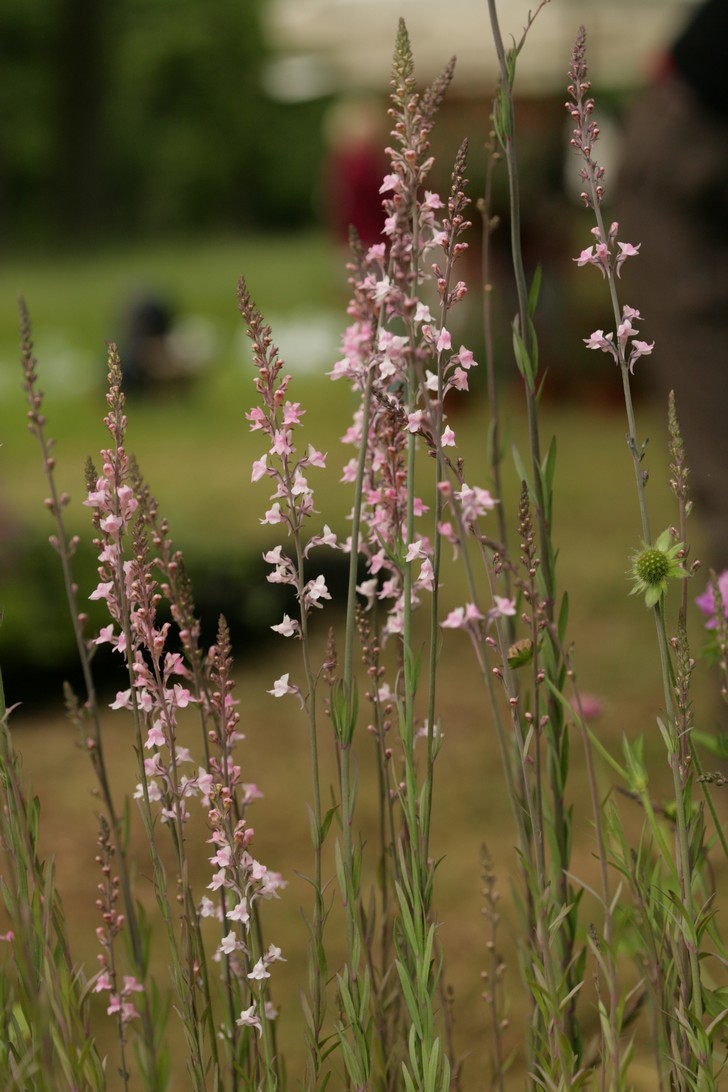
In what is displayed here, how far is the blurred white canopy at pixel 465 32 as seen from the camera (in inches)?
583

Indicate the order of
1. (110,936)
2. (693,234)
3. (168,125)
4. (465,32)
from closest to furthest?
(110,936)
(693,234)
(465,32)
(168,125)

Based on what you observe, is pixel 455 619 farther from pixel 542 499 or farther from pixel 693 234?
pixel 693 234

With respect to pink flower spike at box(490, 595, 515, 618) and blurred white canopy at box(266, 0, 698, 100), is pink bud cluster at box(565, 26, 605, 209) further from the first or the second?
blurred white canopy at box(266, 0, 698, 100)

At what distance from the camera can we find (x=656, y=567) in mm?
1535

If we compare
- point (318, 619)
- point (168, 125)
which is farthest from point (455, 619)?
point (168, 125)

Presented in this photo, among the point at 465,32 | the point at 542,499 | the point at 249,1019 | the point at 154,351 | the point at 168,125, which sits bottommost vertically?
the point at 249,1019

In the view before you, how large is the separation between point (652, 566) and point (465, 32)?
14443mm

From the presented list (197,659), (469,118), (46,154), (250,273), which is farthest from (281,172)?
(197,659)

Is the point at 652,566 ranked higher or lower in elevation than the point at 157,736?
higher

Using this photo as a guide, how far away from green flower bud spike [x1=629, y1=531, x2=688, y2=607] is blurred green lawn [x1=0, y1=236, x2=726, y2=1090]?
0.32 ft

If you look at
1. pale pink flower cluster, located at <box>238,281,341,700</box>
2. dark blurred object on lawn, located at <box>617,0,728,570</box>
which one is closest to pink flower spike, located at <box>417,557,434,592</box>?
pale pink flower cluster, located at <box>238,281,341,700</box>

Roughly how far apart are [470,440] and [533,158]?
4.61 metres

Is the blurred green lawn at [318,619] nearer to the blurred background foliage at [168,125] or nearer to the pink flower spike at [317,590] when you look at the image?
the pink flower spike at [317,590]

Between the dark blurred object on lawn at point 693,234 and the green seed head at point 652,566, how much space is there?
2595 mm
